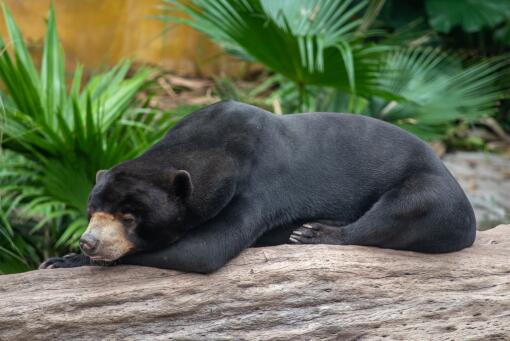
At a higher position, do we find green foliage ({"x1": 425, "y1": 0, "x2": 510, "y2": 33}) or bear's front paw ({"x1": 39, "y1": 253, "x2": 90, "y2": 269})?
green foliage ({"x1": 425, "y1": 0, "x2": 510, "y2": 33})

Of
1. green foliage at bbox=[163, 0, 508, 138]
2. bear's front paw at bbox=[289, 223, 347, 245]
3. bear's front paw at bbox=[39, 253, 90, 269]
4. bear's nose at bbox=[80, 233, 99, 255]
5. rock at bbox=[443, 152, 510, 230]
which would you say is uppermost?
green foliage at bbox=[163, 0, 508, 138]

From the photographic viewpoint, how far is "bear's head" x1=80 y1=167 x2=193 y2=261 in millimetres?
3590

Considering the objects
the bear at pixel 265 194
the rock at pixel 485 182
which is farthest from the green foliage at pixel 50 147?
the rock at pixel 485 182

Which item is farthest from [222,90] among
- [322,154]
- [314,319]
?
[314,319]

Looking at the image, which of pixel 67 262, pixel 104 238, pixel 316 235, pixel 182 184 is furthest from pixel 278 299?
pixel 67 262

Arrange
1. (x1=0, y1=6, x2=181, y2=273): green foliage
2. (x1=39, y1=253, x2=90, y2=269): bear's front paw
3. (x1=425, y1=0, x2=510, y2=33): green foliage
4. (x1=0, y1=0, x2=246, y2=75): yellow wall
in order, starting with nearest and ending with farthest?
(x1=39, y1=253, x2=90, y2=269): bear's front paw → (x1=0, y1=6, x2=181, y2=273): green foliage → (x1=0, y1=0, x2=246, y2=75): yellow wall → (x1=425, y1=0, x2=510, y2=33): green foliage

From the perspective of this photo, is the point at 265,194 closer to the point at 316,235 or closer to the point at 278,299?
the point at 316,235

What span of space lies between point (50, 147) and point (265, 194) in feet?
6.38

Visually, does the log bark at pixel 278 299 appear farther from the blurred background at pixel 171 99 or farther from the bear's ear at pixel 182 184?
the blurred background at pixel 171 99

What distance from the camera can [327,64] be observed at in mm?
5836

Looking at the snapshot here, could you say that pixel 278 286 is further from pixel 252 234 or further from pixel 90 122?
pixel 90 122

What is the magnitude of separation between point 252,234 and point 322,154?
1.86 ft

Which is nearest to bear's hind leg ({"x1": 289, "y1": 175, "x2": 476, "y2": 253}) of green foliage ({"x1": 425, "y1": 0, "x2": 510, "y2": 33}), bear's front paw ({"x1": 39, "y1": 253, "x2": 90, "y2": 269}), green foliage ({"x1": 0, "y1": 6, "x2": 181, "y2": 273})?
bear's front paw ({"x1": 39, "y1": 253, "x2": 90, "y2": 269})

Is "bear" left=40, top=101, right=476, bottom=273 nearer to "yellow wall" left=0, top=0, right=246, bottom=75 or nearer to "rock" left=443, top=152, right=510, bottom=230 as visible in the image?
"rock" left=443, top=152, right=510, bottom=230
